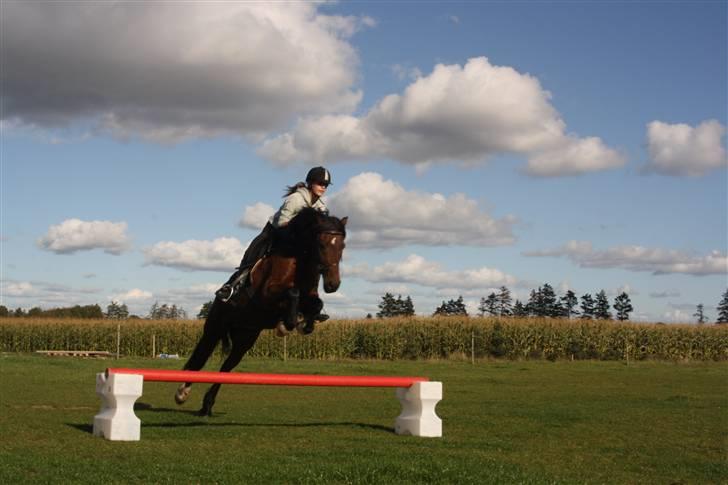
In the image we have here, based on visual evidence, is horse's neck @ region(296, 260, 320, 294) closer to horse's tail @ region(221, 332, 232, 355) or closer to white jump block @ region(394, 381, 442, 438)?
white jump block @ region(394, 381, 442, 438)

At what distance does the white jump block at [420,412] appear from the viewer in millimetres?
9742

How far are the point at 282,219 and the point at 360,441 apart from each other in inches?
117

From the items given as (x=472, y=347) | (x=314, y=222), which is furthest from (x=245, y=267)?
(x=472, y=347)

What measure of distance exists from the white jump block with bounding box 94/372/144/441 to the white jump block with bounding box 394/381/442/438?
3289 mm

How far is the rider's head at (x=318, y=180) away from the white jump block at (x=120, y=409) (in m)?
3.31

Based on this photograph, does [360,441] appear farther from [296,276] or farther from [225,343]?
[225,343]

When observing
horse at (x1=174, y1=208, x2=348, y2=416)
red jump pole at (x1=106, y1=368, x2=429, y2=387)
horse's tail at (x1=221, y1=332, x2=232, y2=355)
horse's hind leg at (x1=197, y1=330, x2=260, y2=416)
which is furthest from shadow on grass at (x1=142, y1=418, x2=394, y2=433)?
horse at (x1=174, y1=208, x2=348, y2=416)

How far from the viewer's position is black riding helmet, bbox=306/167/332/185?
10.3 meters

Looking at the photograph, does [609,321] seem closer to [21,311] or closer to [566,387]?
[566,387]

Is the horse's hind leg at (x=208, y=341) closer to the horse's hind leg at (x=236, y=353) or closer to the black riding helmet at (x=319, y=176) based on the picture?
the horse's hind leg at (x=236, y=353)

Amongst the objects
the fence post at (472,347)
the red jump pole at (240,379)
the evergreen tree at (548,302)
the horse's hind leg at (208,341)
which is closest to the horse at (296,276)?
the red jump pole at (240,379)

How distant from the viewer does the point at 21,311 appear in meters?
80.5

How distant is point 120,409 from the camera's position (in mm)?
8664

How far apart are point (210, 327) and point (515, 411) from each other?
5.76 meters
